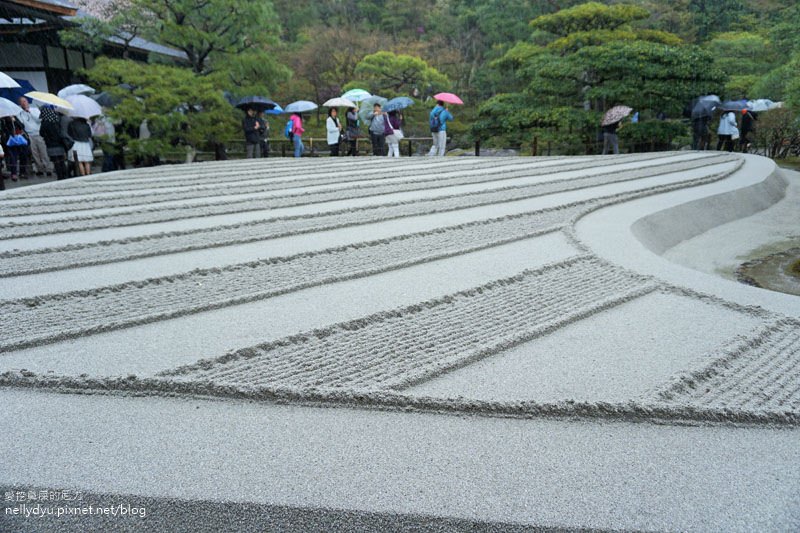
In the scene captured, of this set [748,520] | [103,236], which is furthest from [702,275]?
[103,236]

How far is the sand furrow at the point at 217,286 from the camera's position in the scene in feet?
7.75

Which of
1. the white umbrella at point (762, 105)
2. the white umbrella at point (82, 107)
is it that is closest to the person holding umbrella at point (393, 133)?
the white umbrella at point (82, 107)

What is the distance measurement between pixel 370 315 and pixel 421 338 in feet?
1.00

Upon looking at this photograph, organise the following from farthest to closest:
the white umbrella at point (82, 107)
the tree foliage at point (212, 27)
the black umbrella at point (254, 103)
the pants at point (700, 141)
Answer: the pants at point (700, 141)
the black umbrella at point (254, 103)
the tree foliage at point (212, 27)
the white umbrella at point (82, 107)

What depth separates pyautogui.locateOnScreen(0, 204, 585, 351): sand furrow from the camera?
93.0 inches

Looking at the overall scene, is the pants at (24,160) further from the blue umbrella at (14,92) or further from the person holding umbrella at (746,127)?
the person holding umbrella at (746,127)

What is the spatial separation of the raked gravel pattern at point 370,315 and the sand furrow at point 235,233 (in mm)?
15

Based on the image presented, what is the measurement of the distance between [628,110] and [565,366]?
34.0 feet

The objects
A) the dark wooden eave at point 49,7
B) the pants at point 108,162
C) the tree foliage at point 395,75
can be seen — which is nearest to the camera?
the dark wooden eave at point 49,7

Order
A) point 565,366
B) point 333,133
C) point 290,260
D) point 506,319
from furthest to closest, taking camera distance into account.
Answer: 1. point 333,133
2. point 290,260
3. point 506,319
4. point 565,366

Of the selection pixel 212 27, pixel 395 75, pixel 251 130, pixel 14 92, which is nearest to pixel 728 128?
pixel 395 75

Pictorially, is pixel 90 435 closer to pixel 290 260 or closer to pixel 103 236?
pixel 290 260

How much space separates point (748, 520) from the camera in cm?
123

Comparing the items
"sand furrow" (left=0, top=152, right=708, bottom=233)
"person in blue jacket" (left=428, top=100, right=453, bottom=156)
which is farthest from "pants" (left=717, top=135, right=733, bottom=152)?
"person in blue jacket" (left=428, top=100, right=453, bottom=156)
